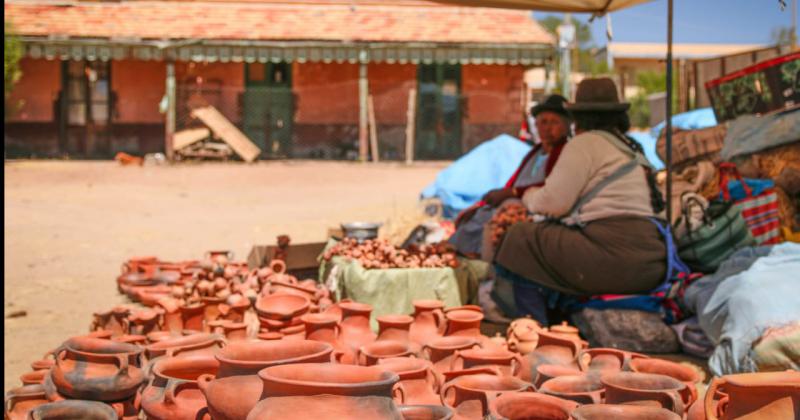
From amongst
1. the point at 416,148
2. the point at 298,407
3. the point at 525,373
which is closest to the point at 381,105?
the point at 416,148

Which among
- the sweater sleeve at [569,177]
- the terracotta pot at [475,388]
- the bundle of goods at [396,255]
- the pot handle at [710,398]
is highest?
the sweater sleeve at [569,177]

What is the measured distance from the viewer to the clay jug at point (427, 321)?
3975mm

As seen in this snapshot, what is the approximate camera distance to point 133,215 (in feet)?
35.2

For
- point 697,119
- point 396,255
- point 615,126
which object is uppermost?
point 697,119

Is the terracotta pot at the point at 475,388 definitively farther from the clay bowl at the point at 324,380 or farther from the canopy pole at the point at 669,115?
the canopy pole at the point at 669,115

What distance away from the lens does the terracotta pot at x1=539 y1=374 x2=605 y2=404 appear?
2625 millimetres

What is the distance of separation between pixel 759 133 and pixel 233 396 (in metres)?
4.61

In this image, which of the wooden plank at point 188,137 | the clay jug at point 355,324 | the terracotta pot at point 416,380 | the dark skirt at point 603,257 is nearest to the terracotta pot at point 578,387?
the terracotta pot at point 416,380

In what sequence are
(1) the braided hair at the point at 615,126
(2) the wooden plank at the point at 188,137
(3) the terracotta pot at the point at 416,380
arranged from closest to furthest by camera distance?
(3) the terracotta pot at the point at 416,380 < (1) the braided hair at the point at 615,126 < (2) the wooden plank at the point at 188,137

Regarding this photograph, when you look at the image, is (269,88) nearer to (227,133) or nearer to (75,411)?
(227,133)

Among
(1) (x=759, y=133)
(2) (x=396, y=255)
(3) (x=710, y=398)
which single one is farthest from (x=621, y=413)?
(1) (x=759, y=133)

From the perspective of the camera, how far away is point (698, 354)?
455cm

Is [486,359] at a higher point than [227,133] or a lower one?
lower

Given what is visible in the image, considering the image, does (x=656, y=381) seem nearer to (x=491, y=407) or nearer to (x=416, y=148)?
(x=491, y=407)
